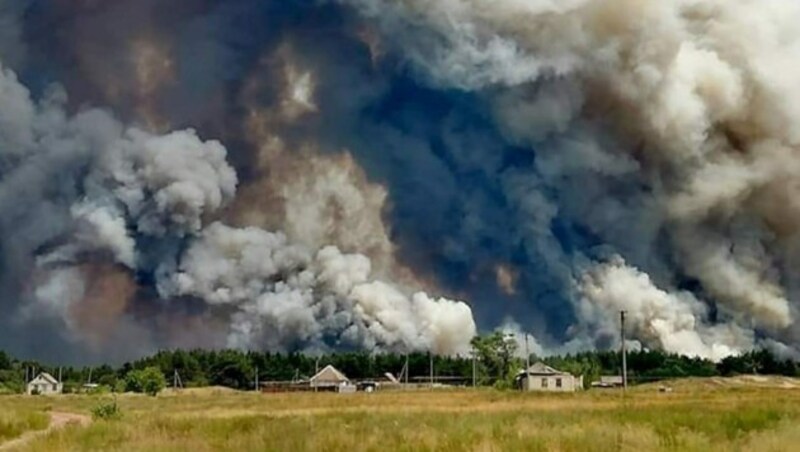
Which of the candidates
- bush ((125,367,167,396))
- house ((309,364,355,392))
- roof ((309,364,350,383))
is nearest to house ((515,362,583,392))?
house ((309,364,355,392))

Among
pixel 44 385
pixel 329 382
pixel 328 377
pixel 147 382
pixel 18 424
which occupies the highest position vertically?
pixel 328 377

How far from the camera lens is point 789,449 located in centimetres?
1445

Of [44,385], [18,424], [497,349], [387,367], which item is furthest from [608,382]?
[18,424]

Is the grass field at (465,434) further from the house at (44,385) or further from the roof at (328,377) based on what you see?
the house at (44,385)

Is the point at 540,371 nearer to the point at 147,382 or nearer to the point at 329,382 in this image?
the point at 329,382

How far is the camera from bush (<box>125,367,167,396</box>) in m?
87.1

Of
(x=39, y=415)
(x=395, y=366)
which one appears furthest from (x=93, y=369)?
(x=39, y=415)

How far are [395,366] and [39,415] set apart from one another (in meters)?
110

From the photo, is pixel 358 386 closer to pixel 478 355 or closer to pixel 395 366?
pixel 478 355

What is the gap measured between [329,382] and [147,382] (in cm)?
2815

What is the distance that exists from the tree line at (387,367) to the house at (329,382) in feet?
45.3

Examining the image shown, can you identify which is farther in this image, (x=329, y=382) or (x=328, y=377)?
(x=328, y=377)

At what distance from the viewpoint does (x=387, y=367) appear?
143 metres

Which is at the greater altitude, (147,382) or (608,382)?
(608,382)
